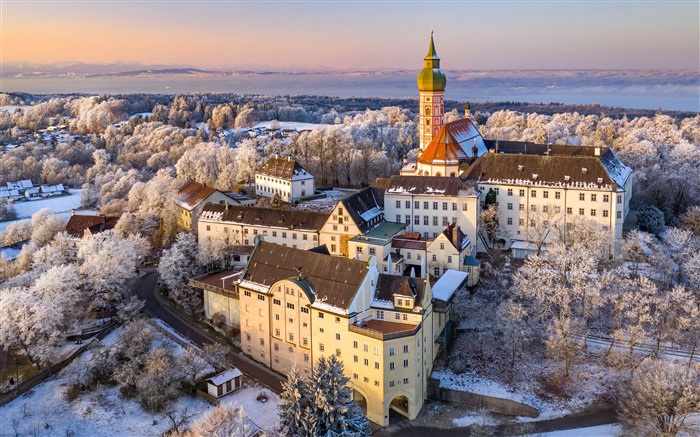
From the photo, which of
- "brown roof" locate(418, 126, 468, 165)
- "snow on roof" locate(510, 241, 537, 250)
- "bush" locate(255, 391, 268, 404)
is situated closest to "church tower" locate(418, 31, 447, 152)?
"brown roof" locate(418, 126, 468, 165)

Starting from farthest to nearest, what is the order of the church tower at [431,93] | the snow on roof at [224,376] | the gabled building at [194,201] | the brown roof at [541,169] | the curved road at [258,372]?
the church tower at [431,93] → the gabled building at [194,201] → the brown roof at [541,169] → the snow on roof at [224,376] → the curved road at [258,372]

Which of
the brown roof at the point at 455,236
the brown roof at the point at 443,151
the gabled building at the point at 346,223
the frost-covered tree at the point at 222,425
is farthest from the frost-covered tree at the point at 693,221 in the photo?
the frost-covered tree at the point at 222,425

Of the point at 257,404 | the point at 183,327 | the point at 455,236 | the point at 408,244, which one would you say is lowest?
the point at 257,404

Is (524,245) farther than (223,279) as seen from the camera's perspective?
Yes

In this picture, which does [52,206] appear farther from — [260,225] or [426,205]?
[426,205]

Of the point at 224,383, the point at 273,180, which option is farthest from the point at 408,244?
the point at 273,180

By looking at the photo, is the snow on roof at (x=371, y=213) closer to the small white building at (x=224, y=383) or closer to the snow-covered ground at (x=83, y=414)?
the small white building at (x=224, y=383)
